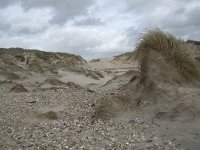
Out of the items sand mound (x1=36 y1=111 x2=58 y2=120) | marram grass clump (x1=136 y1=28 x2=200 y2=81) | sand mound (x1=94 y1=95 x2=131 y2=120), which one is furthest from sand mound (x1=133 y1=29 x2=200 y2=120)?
sand mound (x1=36 y1=111 x2=58 y2=120)

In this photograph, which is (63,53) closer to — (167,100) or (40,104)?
(40,104)

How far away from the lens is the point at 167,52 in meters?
9.40

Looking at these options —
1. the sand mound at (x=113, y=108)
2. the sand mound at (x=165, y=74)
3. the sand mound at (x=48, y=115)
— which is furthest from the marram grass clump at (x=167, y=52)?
the sand mound at (x=48, y=115)

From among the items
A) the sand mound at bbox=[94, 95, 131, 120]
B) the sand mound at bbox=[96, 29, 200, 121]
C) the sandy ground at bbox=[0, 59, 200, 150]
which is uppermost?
the sand mound at bbox=[96, 29, 200, 121]

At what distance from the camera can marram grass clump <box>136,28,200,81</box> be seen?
364 inches

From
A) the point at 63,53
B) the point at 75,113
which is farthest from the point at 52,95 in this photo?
the point at 63,53

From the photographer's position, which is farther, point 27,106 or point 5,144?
point 27,106

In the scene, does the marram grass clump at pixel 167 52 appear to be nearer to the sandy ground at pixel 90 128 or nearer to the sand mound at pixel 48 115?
the sandy ground at pixel 90 128

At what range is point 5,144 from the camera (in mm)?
7262

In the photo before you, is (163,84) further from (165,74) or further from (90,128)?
(90,128)

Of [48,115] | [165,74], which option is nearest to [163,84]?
[165,74]

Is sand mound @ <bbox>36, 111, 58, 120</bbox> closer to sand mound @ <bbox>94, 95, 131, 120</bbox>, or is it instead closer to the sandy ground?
the sandy ground

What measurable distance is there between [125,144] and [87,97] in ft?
14.2

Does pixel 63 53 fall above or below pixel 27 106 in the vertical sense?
above
